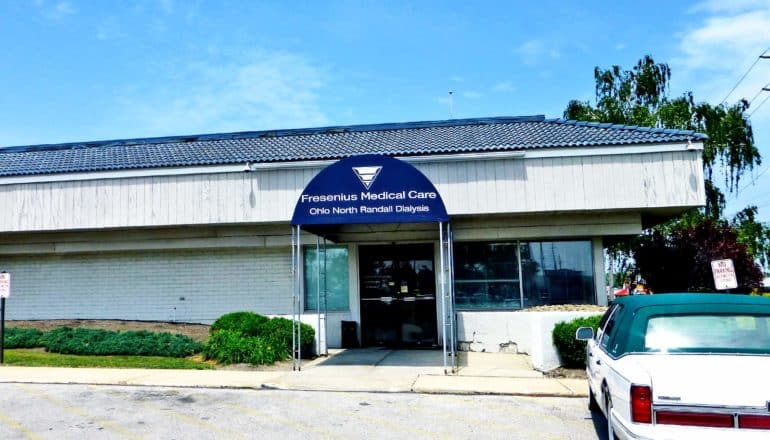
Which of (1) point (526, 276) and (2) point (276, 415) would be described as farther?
(1) point (526, 276)

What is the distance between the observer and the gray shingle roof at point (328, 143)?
14.3m

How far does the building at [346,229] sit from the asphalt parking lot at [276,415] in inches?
195

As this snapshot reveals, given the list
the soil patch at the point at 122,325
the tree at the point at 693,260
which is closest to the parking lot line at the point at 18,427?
the soil patch at the point at 122,325

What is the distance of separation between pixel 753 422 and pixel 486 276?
35.6 ft

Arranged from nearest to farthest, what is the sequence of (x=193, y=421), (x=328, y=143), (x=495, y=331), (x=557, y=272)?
1. (x=193, y=421)
2. (x=495, y=331)
3. (x=557, y=272)
4. (x=328, y=143)

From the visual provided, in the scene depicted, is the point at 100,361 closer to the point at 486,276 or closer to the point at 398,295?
Result: the point at 398,295

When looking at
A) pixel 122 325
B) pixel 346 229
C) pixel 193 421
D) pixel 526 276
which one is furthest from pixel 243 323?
pixel 526 276

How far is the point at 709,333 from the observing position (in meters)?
5.48

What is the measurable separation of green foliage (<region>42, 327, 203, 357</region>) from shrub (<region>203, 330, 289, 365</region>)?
2.91ft

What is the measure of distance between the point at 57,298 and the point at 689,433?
652 inches

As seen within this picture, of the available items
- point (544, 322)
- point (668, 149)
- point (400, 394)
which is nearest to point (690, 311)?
point (400, 394)

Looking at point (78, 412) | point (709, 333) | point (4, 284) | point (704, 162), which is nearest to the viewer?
point (709, 333)

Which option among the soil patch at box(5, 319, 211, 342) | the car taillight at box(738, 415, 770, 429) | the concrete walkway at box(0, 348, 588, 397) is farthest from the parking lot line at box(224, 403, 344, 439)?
the soil patch at box(5, 319, 211, 342)

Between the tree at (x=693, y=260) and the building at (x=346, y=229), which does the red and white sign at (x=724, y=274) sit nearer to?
the building at (x=346, y=229)
